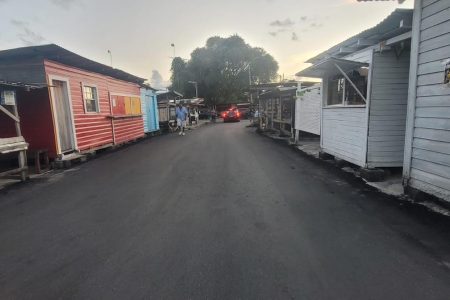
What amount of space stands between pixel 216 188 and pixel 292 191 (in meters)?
1.57

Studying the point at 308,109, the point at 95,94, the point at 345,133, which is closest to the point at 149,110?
the point at 95,94

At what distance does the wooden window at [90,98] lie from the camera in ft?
38.7

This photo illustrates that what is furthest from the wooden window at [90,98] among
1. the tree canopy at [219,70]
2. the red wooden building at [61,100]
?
the tree canopy at [219,70]

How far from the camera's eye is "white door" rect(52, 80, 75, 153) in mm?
9859

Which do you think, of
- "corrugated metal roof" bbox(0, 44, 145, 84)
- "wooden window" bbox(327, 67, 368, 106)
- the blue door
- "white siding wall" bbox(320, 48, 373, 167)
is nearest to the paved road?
"white siding wall" bbox(320, 48, 373, 167)

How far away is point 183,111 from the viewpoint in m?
20.7

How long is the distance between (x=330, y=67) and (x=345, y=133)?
1.93 meters

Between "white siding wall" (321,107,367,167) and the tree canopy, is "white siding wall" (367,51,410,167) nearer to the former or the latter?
"white siding wall" (321,107,367,167)

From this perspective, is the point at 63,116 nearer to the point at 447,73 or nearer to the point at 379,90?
the point at 379,90

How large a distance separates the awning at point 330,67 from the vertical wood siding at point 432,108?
6.23ft

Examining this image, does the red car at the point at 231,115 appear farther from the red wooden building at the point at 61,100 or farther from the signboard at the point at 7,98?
the signboard at the point at 7,98

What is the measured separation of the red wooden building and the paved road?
11.4ft

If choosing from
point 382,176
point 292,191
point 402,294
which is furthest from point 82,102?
point 402,294

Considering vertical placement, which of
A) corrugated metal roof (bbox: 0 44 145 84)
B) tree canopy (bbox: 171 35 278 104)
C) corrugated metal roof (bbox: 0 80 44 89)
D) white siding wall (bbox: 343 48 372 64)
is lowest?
corrugated metal roof (bbox: 0 80 44 89)
